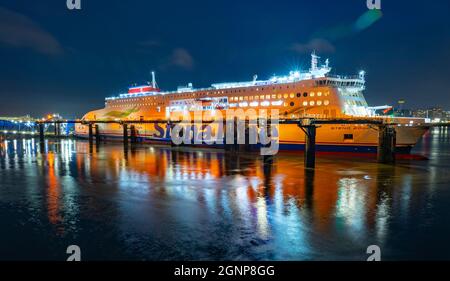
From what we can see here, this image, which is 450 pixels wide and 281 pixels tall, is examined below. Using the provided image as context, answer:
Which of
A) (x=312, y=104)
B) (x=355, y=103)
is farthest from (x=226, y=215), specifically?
(x=355, y=103)

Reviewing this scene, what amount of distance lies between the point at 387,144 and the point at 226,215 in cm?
2323

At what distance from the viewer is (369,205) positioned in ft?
51.9

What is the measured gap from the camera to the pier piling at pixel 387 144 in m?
30.7

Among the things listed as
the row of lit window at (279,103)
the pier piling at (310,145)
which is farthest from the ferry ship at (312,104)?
the pier piling at (310,145)

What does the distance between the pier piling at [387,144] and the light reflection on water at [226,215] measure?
5454 millimetres

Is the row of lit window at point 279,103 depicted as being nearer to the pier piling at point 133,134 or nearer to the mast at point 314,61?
the mast at point 314,61

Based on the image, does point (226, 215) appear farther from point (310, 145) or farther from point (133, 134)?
point (133, 134)

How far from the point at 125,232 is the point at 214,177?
1238 centimetres

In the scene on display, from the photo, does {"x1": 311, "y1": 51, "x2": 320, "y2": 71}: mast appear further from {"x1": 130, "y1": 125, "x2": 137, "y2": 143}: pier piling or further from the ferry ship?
{"x1": 130, "y1": 125, "x2": 137, "y2": 143}: pier piling

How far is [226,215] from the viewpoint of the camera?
1404 cm

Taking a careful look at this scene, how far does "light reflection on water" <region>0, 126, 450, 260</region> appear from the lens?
10.4 meters

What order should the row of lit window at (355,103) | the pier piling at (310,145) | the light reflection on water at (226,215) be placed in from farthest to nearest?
1. the row of lit window at (355,103)
2. the pier piling at (310,145)
3. the light reflection on water at (226,215)

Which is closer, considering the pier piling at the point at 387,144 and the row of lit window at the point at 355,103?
the pier piling at the point at 387,144

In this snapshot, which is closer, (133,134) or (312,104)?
(312,104)
